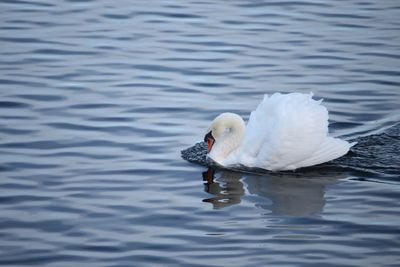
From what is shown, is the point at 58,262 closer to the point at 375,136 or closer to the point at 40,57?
the point at 375,136

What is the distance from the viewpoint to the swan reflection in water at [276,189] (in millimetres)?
11859

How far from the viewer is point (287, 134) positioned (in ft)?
43.3

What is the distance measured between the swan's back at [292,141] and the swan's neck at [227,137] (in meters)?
0.16

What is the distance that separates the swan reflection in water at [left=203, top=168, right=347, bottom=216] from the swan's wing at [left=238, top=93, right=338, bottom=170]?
0.22m

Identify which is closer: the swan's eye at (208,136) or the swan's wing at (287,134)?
the swan's wing at (287,134)

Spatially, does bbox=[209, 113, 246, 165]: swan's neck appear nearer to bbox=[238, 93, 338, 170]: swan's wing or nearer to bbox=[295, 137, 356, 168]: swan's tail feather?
bbox=[238, 93, 338, 170]: swan's wing

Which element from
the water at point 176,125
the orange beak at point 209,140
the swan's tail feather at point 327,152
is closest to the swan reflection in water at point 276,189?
the water at point 176,125

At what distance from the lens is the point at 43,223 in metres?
11.2

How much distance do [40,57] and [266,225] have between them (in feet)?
26.2

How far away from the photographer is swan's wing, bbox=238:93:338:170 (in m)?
13.1

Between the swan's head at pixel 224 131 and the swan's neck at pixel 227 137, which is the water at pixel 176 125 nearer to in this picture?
the swan's neck at pixel 227 137

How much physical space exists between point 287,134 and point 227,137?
99 centimetres

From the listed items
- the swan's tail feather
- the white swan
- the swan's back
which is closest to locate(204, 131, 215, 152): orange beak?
the white swan

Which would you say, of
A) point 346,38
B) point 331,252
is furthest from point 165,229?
point 346,38
